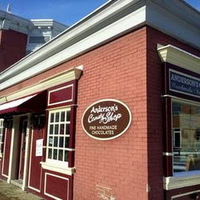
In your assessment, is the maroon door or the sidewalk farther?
the maroon door

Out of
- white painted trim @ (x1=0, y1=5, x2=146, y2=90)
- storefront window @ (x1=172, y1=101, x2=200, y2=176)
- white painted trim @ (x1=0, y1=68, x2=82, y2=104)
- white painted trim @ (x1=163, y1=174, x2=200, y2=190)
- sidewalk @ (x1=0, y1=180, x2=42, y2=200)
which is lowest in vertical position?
sidewalk @ (x1=0, y1=180, x2=42, y2=200)

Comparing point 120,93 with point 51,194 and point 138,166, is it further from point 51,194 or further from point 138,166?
point 51,194

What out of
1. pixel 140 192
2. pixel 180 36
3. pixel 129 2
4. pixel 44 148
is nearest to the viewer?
pixel 140 192

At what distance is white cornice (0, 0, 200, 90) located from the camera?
17.4ft

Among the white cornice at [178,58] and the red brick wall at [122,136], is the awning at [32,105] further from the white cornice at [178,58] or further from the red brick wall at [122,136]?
the white cornice at [178,58]

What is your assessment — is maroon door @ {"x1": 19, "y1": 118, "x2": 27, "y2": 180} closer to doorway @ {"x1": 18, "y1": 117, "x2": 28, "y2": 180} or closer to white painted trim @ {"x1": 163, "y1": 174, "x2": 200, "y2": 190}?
doorway @ {"x1": 18, "y1": 117, "x2": 28, "y2": 180}

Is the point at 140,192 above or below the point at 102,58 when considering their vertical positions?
below

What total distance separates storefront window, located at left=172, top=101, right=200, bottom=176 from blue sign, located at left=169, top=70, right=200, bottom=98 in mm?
263

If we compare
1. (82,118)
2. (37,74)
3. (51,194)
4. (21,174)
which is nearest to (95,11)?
(82,118)

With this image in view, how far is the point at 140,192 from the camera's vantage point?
468 centimetres

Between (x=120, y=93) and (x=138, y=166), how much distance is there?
145 cm

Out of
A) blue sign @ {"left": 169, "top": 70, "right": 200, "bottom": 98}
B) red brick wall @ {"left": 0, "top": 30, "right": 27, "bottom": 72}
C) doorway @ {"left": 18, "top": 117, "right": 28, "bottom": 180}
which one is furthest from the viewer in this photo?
red brick wall @ {"left": 0, "top": 30, "right": 27, "bottom": 72}

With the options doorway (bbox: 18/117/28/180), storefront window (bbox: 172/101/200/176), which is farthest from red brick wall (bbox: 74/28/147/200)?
doorway (bbox: 18/117/28/180)

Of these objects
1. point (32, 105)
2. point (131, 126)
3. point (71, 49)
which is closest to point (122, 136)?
point (131, 126)
